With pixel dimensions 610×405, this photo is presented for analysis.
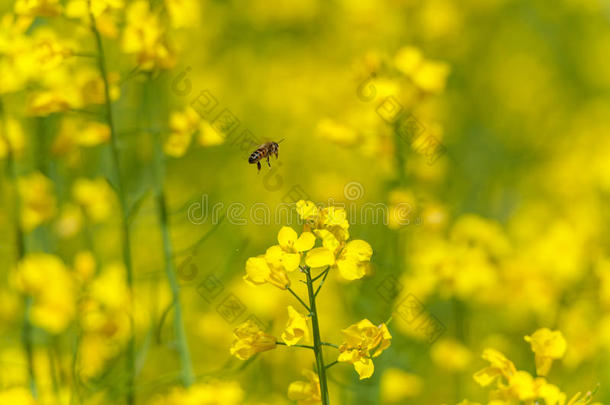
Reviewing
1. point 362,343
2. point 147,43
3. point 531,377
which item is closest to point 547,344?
point 531,377

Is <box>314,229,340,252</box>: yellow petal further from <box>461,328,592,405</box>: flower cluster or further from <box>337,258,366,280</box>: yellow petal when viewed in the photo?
<box>461,328,592,405</box>: flower cluster

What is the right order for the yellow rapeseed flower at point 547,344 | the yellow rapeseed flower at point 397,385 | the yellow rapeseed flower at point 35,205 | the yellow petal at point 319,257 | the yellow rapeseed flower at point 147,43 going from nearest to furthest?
the yellow petal at point 319,257
the yellow rapeseed flower at point 547,344
the yellow rapeseed flower at point 147,43
the yellow rapeseed flower at point 35,205
the yellow rapeseed flower at point 397,385

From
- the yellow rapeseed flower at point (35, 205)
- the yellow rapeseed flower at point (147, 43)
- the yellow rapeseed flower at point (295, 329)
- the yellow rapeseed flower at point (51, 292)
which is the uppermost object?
the yellow rapeseed flower at point (147, 43)

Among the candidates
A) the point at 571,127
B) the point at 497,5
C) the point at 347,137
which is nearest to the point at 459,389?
the point at 347,137

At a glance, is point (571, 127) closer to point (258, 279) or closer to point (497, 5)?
point (497, 5)

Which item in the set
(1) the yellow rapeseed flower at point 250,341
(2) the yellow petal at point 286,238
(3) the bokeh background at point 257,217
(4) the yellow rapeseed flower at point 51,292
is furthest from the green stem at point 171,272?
(2) the yellow petal at point 286,238

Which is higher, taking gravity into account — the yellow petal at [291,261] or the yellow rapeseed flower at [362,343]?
the yellow petal at [291,261]

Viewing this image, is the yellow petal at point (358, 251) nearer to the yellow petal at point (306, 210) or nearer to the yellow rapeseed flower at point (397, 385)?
the yellow petal at point (306, 210)
